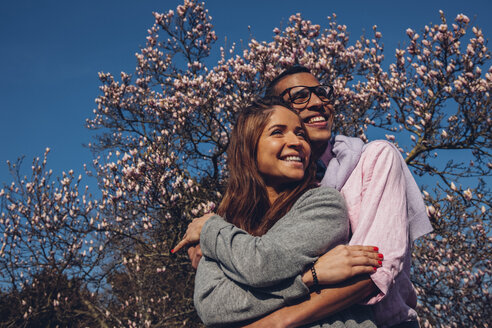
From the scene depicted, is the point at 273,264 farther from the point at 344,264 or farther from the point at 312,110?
the point at 312,110

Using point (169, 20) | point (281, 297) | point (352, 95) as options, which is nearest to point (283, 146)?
point (281, 297)

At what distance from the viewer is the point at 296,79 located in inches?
128

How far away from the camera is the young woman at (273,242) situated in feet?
5.92

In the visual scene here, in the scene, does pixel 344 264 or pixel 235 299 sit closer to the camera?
pixel 344 264

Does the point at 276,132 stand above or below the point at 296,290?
above

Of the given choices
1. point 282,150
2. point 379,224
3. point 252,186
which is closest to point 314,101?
point 282,150

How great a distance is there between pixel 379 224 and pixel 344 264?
318mm

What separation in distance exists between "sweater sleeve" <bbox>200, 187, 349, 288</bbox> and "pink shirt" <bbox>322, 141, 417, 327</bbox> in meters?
0.13

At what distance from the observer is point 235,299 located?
1.92 meters

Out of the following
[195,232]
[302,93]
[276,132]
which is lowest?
[195,232]

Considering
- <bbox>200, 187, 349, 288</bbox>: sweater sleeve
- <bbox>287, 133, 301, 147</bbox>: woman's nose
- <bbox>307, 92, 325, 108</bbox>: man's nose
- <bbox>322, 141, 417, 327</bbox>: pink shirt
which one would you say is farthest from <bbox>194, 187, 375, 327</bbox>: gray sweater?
<bbox>307, 92, 325, 108</bbox>: man's nose

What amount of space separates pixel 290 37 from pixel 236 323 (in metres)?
8.22

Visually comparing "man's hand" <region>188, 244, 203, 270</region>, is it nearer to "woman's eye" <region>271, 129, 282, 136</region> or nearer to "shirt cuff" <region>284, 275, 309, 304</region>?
"shirt cuff" <region>284, 275, 309, 304</region>

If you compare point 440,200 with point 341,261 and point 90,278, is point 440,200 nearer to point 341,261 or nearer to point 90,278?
point 341,261
